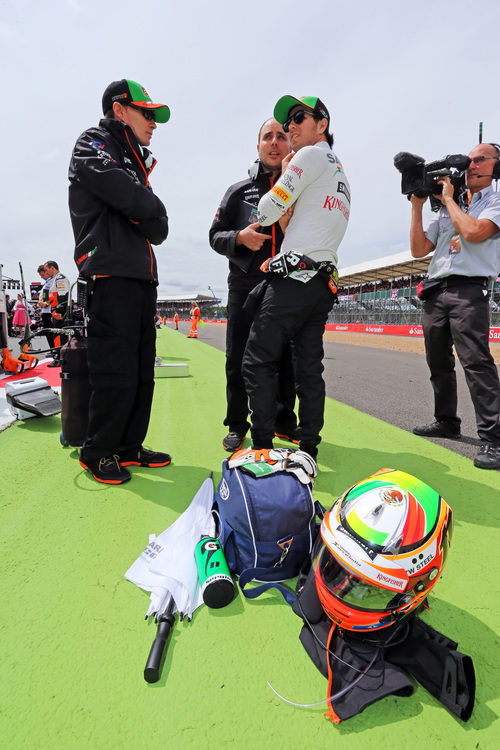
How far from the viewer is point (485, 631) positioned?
104 centimetres

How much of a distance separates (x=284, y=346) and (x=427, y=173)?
1.74 m

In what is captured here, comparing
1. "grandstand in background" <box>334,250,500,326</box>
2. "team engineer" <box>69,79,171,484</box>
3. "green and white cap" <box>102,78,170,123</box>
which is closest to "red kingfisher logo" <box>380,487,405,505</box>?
"team engineer" <box>69,79,171,484</box>

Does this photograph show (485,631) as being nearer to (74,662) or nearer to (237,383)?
(74,662)

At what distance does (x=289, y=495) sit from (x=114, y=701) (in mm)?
710

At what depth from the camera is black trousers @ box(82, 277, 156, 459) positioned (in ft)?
6.19

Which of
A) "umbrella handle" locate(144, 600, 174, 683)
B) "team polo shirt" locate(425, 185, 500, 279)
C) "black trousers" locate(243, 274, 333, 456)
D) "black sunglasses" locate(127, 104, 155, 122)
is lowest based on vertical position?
"umbrella handle" locate(144, 600, 174, 683)

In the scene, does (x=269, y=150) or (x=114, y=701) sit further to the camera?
(x=269, y=150)

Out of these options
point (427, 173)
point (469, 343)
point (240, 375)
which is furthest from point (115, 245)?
point (469, 343)

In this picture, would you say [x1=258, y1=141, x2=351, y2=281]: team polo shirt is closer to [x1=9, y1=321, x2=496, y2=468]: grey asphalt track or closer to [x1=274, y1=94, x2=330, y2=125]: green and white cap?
[x1=274, y1=94, x2=330, y2=125]: green and white cap

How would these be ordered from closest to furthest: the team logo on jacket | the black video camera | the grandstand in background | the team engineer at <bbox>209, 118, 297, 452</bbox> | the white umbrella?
the white umbrella → the team logo on jacket → the team engineer at <bbox>209, 118, 297, 452</bbox> → the black video camera → the grandstand in background

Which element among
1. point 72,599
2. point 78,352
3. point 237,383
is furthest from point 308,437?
point 78,352

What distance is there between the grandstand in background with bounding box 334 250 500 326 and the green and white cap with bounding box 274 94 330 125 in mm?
13301

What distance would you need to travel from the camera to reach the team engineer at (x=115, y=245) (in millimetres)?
1795

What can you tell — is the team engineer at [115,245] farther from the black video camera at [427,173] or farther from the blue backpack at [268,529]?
the black video camera at [427,173]
